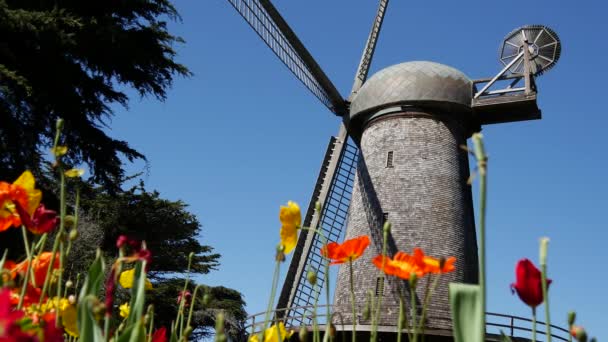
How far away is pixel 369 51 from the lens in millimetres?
16938

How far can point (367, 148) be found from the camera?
43.1 ft

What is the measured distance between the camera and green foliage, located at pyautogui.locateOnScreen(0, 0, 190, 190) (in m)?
9.48

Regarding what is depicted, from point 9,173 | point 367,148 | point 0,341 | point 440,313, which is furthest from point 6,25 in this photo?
point 0,341

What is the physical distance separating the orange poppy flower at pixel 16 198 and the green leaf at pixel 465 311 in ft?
2.77

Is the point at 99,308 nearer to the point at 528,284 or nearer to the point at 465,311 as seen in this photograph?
the point at 465,311

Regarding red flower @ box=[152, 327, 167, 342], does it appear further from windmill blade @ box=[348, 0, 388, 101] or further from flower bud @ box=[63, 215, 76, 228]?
windmill blade @ box=[348, 0, 388, 101]

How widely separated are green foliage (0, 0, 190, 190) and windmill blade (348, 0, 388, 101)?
206 inches

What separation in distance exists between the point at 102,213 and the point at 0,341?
22.8 metres

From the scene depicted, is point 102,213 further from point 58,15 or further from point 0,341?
point 0,341

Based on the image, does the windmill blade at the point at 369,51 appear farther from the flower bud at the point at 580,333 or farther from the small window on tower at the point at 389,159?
the flower bud at the point at 580,333

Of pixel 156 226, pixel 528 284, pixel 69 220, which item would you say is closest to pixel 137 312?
pixel 69 220

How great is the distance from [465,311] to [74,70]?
1078 centimetres

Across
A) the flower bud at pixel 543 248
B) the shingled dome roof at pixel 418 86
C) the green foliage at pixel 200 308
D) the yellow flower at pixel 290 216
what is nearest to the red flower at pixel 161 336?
the yellow flower at pixel 290 216

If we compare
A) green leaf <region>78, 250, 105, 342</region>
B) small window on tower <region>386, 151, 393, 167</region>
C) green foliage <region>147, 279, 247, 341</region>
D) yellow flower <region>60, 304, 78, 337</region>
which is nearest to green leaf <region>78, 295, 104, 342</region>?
green leaf <region>78, 250, 105, 342</region>
